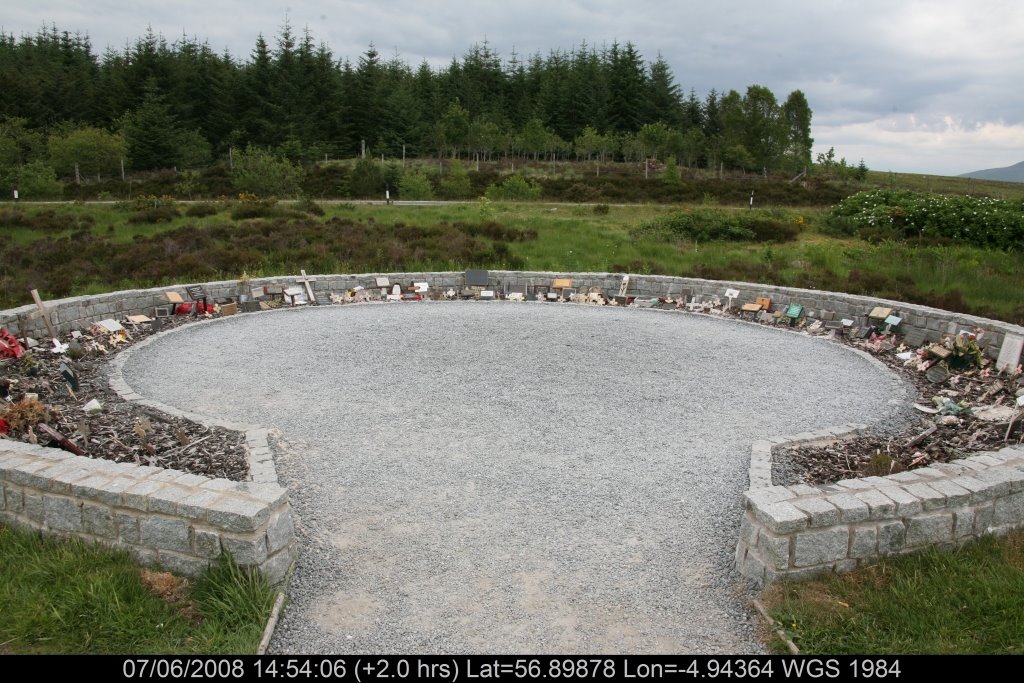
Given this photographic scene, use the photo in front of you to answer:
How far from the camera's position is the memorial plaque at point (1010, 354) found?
30.7ft

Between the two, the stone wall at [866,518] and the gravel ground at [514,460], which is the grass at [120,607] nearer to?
the gravel ground at [514,460]

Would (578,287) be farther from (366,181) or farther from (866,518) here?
(366,181)

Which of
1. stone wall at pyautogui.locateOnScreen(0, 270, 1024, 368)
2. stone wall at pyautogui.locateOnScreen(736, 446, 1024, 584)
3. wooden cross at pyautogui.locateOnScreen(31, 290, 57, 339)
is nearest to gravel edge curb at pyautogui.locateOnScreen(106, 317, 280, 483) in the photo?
wooden cross at pyautogui.locateOnScreen(31, 290, 57, 339)

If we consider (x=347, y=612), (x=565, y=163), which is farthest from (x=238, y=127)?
(x=347, y=612)

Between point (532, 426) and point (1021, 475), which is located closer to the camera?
point (1021, 475)

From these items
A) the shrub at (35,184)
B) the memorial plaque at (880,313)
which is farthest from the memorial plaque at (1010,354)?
the shrub at (35,184)

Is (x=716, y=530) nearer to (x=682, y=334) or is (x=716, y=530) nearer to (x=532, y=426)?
(x=532, y=426)

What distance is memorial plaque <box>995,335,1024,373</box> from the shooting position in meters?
9.36

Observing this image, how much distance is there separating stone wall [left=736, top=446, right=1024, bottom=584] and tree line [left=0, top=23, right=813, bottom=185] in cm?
5116

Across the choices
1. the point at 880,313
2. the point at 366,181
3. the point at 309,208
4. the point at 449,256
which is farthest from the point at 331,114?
the point at 880,313

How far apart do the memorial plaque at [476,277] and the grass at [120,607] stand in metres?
11.9

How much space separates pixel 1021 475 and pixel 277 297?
13.5 m

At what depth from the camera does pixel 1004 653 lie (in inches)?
146

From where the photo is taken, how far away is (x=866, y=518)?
4.41 metres
